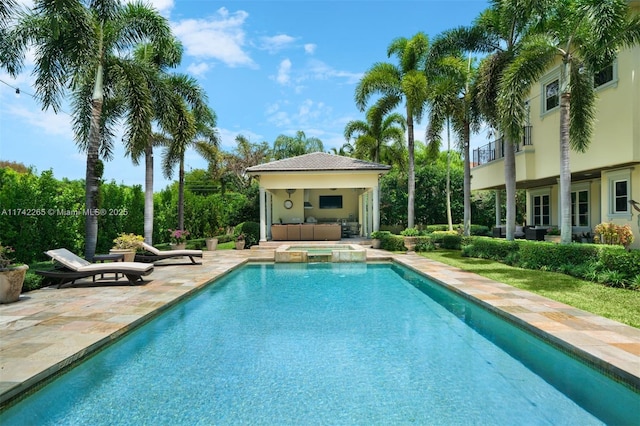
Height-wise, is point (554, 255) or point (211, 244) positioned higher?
point (554, 255)

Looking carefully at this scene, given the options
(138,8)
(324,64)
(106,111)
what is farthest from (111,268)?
(324,64)

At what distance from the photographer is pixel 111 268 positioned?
29.9 ft

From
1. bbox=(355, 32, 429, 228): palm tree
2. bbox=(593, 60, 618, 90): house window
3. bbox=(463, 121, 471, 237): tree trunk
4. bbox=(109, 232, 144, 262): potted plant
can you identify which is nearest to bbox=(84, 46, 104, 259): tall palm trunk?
bbox=(109, 232, 144, 262): potted plant

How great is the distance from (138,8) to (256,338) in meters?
12.6

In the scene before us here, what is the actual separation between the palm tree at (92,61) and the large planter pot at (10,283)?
3648 millimetres

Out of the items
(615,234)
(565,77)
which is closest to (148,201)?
(565,77)

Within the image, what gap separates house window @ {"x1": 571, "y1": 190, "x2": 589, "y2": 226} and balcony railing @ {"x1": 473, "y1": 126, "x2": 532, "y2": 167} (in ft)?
10.9

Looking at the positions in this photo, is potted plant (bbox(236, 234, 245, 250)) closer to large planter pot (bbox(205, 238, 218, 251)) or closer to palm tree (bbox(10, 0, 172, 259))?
large planter pot (bbox(205, 238, 218, 251))

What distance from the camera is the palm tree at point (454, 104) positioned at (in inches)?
649

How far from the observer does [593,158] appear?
13258mm

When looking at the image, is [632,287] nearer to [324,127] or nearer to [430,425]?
[430,425]

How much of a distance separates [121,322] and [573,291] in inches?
353

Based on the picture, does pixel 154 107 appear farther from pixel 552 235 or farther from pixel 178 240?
pixel 552 235

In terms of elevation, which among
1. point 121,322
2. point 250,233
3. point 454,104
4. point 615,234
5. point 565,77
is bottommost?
point 121,322
